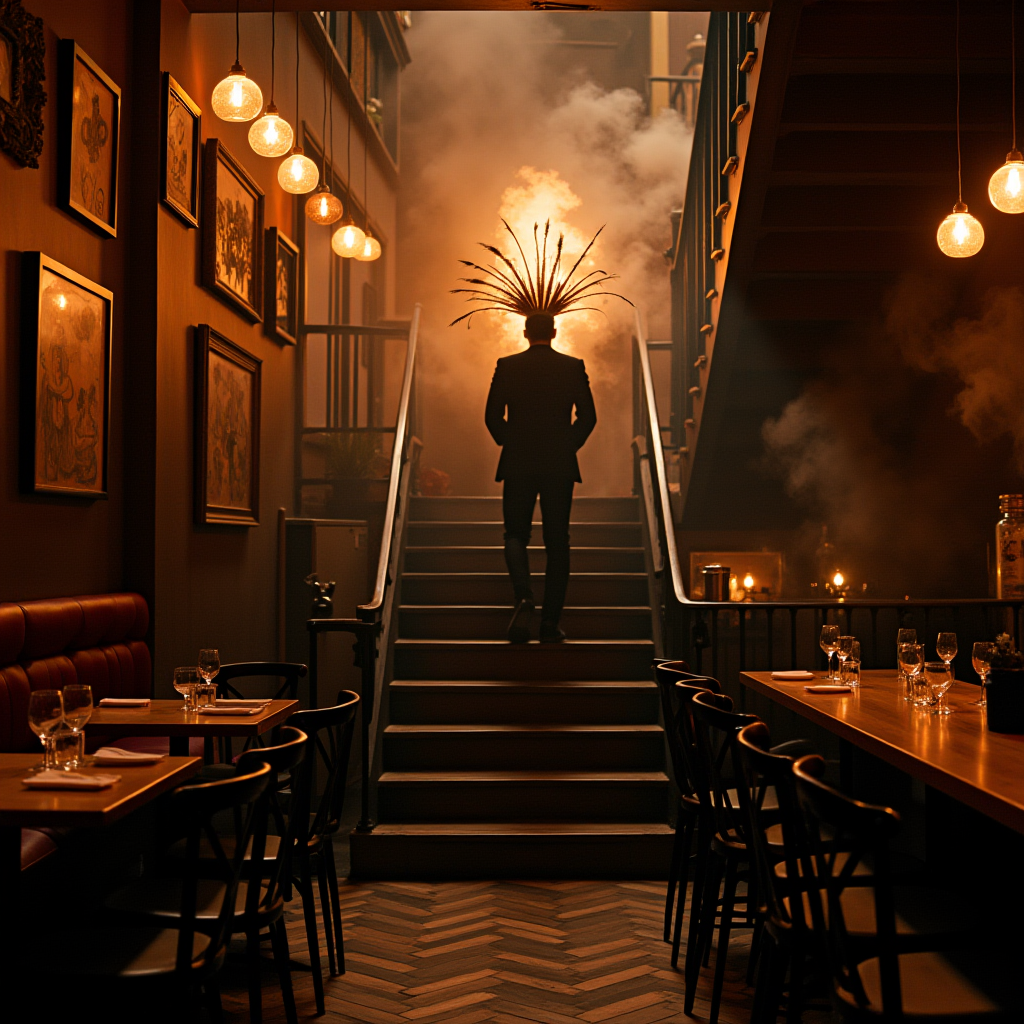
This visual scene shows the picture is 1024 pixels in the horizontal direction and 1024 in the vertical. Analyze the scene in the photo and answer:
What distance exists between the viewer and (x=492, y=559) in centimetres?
661

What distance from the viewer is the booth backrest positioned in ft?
10.2

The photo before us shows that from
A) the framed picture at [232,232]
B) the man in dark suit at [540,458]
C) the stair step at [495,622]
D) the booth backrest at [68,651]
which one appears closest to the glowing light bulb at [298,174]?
the framed picture at [232,232]

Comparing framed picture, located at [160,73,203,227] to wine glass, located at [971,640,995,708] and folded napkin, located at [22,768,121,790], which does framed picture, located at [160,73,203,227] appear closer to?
folded napkin, located at [22,768,121,790]

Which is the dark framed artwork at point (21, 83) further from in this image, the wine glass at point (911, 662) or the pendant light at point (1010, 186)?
the pendant light at point (1010, 186)

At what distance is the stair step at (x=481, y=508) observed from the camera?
752 cm

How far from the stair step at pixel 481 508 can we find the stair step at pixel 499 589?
4.21 ft

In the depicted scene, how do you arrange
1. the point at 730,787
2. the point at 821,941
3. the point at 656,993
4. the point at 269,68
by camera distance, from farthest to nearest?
the point at 269,68 → the point at 730,787 → the point at 656,993 → the point at 821,941

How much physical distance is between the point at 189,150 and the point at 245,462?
1.59 metres

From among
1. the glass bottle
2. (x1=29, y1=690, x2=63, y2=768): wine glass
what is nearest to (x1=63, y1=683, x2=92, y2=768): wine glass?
(x1=29, y1=690, x2=63, y2=768): wine glass

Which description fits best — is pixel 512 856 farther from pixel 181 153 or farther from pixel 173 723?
pixel 181 153

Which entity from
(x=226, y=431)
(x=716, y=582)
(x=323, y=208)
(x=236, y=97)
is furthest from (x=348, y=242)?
(x=716, y=582)

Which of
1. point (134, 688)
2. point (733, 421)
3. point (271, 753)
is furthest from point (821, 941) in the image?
point (733, 421)

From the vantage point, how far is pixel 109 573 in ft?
13.5

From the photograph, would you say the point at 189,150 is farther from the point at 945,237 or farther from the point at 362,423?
the point at 362,423
